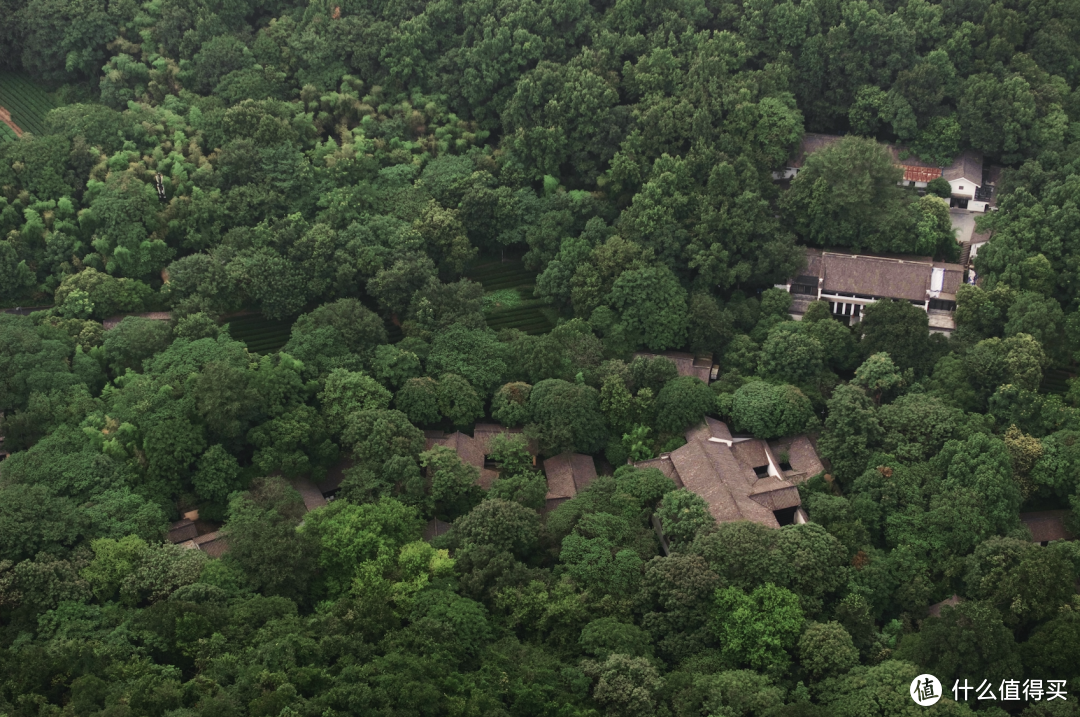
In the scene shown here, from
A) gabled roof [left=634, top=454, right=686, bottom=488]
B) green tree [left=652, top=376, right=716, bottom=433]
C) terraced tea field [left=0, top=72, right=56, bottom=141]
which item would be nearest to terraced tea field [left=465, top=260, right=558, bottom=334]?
green tree [left=652, top=376, right=716, bottom=433]

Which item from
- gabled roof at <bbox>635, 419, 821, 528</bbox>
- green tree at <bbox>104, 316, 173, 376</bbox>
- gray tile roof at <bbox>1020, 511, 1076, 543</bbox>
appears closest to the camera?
gabled roof at <bbox>635, 419, 821, 528</bbox>

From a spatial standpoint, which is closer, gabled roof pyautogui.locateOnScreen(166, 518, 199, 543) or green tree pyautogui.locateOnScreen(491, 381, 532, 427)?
gabled roof pyautogui.locateOnScreen(166, 518, 199, 543)

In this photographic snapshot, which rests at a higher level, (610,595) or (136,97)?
(136,97)

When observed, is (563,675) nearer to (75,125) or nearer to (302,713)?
(302,713)

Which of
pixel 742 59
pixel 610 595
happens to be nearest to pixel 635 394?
pixel 610 595

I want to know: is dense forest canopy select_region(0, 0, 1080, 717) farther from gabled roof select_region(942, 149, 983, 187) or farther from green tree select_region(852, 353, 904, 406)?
gabled roof select_region(942, 149, 983, 187)

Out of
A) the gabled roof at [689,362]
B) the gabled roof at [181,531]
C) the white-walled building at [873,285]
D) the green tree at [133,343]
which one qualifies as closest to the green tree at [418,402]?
the gabled roof at [689,362]

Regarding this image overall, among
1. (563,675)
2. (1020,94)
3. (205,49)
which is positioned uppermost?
(205,49)
